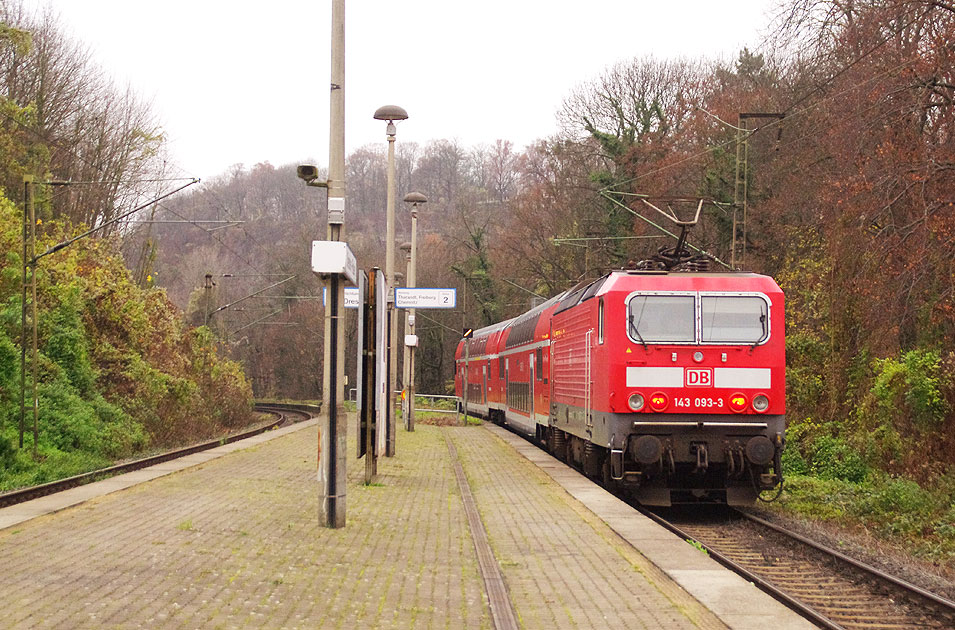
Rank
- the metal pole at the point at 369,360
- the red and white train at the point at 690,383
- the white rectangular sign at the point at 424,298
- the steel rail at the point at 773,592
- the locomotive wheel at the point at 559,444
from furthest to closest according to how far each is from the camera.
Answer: the white rectangular sign at the point at 424,298, the locomotive wheel at the point at 559,444, the metal pole at the point at 369,360, the red and white train at the point at 690,383, the steel rail at the point at 773,592

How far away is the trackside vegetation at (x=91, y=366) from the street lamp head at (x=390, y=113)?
8971 mm

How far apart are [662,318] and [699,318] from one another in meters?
0.50

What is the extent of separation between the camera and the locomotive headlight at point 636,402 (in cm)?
1356

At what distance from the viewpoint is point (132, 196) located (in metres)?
37.9

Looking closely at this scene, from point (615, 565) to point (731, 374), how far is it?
5182 mm

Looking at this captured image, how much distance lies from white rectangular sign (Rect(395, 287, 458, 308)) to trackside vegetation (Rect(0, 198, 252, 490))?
6949mm

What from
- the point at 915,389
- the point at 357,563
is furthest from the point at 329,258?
the point at 915,389

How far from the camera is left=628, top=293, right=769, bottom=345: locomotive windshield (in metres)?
13.8

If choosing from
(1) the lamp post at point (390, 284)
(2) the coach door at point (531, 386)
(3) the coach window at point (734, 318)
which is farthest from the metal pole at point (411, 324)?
(3) the coach window at point (734, 318)

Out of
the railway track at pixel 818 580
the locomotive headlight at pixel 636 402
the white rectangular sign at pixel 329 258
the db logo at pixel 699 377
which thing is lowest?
the railway track at pixel 818 580

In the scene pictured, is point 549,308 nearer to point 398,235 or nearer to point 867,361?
point 867,361

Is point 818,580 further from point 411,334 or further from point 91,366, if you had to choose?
point 411,334

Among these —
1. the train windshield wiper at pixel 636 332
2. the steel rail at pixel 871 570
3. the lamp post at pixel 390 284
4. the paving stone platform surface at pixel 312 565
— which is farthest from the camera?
the lamp post at pixel 390 284

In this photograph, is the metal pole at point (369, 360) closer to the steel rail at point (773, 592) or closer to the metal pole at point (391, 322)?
the steel rail at point (773, 592)
